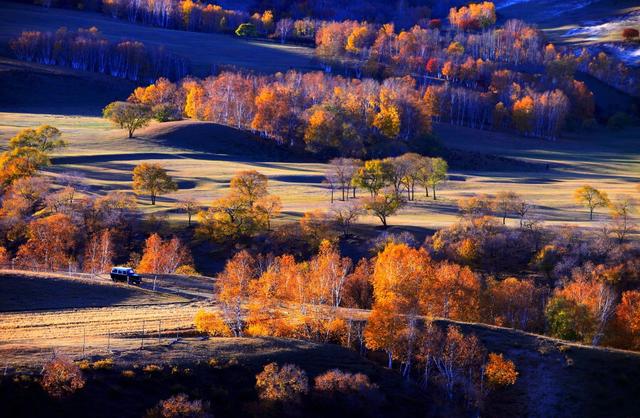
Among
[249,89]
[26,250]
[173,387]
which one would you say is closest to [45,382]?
[173,387]

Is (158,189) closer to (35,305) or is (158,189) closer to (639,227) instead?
(35,305)

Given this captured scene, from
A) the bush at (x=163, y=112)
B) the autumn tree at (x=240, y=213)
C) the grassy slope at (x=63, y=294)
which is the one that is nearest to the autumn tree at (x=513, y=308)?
the grassy slope at (x=63, y=294)

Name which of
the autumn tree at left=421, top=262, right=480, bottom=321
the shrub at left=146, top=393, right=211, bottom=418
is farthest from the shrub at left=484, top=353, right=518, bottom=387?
the shrub at left=146, top=393, right=211, bottom=418

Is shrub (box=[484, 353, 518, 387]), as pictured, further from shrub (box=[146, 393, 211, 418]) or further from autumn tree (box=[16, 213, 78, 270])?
autumn tree (box=[16, 213, 78, 270])

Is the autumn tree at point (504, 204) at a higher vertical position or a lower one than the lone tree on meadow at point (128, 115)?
lower

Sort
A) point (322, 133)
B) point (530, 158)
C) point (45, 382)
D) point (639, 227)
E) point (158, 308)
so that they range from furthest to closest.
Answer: point (530, 158), point (322, 133), point (639, 227), point (158, 308), point (45, 382)

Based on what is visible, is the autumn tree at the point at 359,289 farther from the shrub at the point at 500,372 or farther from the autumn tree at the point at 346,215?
the shrub at the point at 500,372
